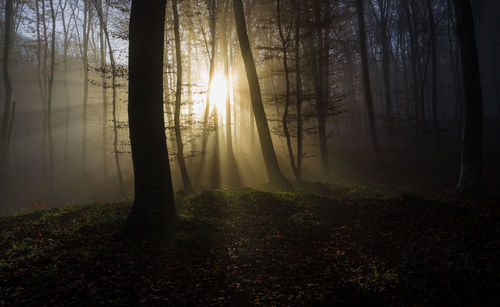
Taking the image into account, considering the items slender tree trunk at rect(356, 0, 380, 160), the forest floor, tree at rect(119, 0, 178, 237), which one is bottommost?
the forest floor

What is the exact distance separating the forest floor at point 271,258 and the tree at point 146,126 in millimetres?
540

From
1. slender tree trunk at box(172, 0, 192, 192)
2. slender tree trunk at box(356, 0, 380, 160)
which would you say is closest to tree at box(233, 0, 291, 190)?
slender tree trunk at box(172, 0, 192, 192)

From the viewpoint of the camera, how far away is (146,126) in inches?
228

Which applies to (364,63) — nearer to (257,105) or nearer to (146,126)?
(257,105)

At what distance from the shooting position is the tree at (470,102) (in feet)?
30.3

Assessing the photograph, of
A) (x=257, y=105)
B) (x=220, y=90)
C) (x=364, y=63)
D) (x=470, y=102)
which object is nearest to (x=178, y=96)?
(x=257, y=105)

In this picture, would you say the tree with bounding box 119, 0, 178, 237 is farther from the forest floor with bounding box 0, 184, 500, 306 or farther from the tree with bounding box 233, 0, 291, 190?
the tree with bounding box 233, 0, 291, 190

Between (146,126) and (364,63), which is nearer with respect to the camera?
(146,126)

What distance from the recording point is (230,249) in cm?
555

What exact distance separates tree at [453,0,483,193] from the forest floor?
3.06 metres

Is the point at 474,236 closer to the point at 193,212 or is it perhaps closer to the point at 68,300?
the point at 193,212

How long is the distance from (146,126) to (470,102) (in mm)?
10559

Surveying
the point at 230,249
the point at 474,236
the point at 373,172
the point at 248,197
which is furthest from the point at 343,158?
the point at 230,249

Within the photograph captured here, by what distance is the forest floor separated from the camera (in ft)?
12.3
